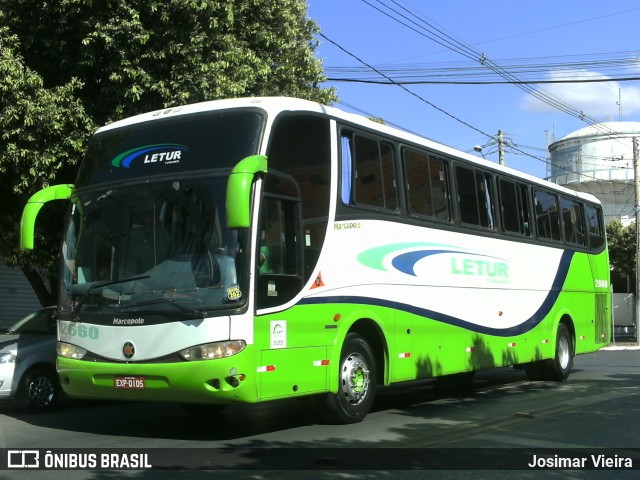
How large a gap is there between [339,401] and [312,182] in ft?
8.69

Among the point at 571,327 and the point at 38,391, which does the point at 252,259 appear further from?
the point at 571,327

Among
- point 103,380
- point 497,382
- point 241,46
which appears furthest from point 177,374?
point 497,382

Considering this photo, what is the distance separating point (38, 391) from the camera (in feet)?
37.0

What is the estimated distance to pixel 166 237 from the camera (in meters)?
8.40

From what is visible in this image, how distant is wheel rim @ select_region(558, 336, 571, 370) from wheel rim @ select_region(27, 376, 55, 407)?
988 cm

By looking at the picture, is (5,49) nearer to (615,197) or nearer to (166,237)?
(166,237)

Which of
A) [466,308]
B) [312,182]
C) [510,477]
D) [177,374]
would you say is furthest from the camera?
[466,308]

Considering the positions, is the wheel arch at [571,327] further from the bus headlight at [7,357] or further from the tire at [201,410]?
the bus headlight at [7,357]

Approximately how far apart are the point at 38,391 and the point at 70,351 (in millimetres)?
2871

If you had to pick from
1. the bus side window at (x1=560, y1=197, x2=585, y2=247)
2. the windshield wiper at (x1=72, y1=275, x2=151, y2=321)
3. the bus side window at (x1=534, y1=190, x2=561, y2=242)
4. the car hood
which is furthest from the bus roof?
the bus side window at (x1=560, y1=197, x2=585, y2=247)

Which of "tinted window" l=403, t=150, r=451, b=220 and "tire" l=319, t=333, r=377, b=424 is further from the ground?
"tinted window" l=403, t=150, r=451, b=220

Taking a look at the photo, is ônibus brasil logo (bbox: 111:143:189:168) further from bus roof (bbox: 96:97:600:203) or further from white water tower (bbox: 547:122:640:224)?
white water tower (bbox: 547:122:640:224)

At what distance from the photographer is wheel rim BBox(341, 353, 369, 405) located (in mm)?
9477

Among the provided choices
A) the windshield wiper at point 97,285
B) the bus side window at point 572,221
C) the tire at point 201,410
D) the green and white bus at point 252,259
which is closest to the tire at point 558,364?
the bus side window at point 572,221
